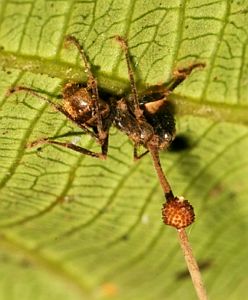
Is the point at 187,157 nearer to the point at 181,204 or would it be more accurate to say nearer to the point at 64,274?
the point at 181,204

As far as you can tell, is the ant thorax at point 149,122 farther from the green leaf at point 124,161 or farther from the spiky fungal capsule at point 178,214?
the spiky fungal capsule at point 178,214

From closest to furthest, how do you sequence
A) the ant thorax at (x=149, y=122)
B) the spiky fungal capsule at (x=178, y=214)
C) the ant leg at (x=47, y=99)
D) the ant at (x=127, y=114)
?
the spiky fungal capsule at (x=178, y=214) < the ant leg at (x=47, y=99) < the ant at (x=127, y=114) < the ant thorax at (x=149, y=122)

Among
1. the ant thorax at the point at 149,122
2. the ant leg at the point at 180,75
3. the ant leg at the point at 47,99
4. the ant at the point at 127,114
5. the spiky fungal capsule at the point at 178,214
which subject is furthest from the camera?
the ant thorax at the point at 149,122

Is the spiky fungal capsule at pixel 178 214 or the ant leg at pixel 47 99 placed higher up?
the ant leg at pixel 47 99

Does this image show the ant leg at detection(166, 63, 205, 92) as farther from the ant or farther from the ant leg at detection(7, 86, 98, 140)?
the ant leg at detection(7, 86, 98, 140)

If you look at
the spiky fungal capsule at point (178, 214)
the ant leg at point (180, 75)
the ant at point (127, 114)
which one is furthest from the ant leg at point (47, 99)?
the spiky fungal capsule at point (178, 214)

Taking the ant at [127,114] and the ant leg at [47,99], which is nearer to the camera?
the ant leg at [47,99]
